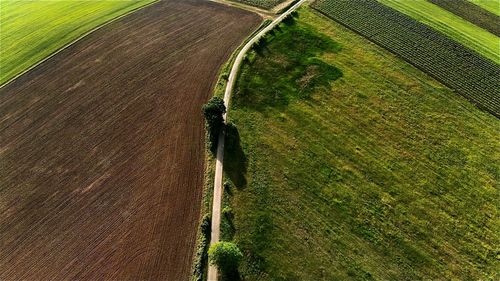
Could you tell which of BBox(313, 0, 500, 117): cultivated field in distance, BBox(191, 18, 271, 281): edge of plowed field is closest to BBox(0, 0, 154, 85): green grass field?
BBox(191, 18, 271, 281): edge of plowed field

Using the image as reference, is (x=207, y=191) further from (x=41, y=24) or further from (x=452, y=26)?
(x=452, y=26)

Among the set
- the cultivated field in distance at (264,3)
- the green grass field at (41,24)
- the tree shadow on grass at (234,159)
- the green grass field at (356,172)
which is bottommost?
the green grass field at (356,172)

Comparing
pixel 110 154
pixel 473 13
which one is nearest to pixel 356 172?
pixel 110 154

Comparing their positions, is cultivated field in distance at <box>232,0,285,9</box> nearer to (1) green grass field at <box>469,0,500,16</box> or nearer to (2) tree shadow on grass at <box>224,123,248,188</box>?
(2) tree shadow on grass at <box>224,123,248,188</box>

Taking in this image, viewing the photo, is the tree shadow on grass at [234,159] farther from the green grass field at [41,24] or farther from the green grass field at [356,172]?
the green grass field at [41,24]

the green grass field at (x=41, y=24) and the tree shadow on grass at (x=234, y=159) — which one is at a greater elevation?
the green grass field at (x=41, y=24)

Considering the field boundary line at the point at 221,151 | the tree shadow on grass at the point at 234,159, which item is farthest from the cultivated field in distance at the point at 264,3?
the tree shadow on grass at the point at 234,159
